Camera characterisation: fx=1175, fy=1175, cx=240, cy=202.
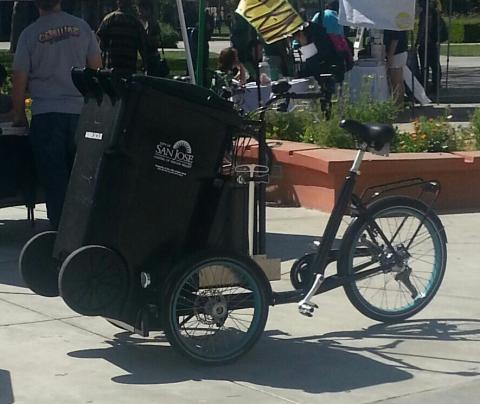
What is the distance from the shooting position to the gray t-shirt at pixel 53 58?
320 inches

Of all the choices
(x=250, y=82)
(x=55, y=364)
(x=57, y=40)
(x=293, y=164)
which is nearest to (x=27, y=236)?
→ (x=57, y=40)

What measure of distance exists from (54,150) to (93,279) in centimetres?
278

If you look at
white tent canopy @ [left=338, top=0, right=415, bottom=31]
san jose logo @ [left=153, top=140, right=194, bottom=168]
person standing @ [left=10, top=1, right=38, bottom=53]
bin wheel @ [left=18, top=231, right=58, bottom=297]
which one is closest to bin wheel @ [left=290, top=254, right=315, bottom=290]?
san jose logo @ [left=153, top=140, right=194, bottom=168]

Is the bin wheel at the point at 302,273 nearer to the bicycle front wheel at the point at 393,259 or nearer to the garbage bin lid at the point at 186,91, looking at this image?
the bicycle front wheel at the point at 393,259

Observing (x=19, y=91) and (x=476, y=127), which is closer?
(x=19, y=91)

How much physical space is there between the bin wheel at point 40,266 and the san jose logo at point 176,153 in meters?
0.86

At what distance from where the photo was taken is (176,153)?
19.2ft

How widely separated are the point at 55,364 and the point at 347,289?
168cm

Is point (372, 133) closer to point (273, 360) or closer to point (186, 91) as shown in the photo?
point (186, 91)

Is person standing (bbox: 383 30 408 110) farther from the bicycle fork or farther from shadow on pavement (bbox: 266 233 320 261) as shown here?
the bicycle fork

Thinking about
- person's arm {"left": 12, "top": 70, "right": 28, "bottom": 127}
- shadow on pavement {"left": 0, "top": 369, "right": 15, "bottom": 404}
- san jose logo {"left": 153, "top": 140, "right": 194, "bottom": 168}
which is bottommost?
shadow on pavement {"left": 0, "top": 369, "right": 15, "bottom": 404}

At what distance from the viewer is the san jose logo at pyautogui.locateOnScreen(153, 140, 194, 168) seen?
19.1 feet

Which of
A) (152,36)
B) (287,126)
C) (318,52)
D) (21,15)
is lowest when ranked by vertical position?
(287,126)

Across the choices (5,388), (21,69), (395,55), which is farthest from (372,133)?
(395,55)
